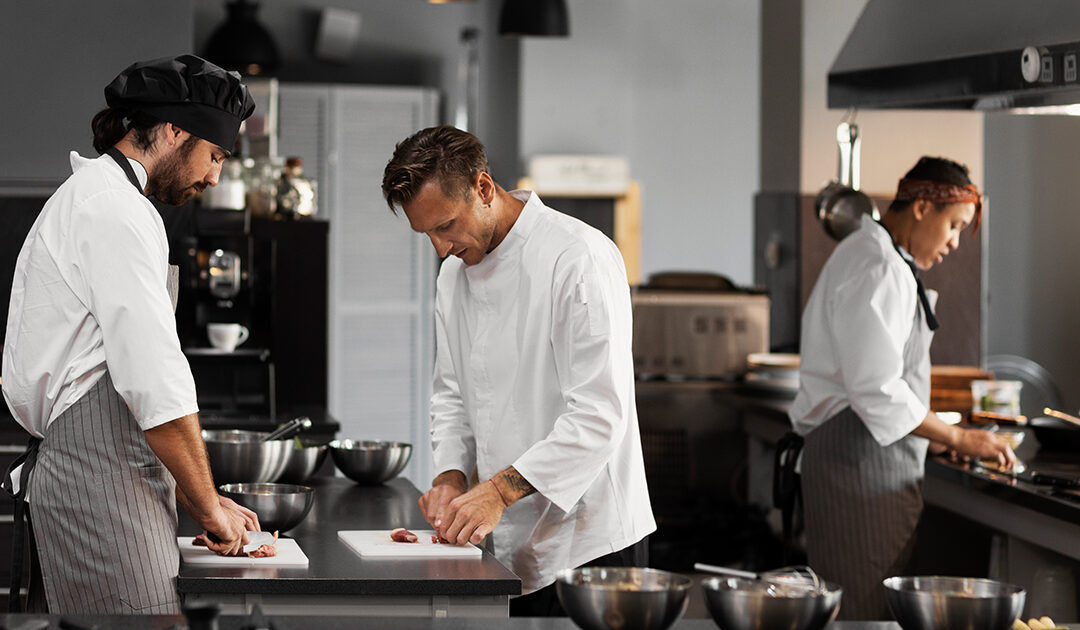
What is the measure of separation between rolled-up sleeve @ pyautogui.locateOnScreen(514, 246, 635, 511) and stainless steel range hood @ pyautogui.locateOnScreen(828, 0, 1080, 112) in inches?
46.2

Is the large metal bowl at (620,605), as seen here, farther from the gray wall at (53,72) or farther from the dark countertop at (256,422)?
the gray wall at (53,72)

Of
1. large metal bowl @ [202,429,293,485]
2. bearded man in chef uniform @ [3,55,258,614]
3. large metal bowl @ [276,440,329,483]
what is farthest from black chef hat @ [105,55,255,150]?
large metal bowl @ [276,440,329,483]

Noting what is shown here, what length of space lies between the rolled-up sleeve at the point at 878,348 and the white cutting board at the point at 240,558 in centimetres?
175

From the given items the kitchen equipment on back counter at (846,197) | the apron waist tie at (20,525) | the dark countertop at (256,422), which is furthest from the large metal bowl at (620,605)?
the kitchen equipment on back counter at (846,197)

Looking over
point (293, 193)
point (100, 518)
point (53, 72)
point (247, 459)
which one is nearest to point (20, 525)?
point (100, 518)

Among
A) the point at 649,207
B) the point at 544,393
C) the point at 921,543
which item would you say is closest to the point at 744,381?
the point at 921,543

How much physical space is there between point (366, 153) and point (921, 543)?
197 inches

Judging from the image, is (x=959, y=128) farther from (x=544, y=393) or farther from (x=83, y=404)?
(x=83, y=404)

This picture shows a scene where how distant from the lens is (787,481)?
3932 millimetres

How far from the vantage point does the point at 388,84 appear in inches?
351

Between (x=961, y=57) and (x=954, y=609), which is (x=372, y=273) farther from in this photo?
(x=954, y=609)

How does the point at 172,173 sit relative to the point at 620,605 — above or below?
above

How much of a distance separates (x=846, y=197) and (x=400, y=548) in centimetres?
264

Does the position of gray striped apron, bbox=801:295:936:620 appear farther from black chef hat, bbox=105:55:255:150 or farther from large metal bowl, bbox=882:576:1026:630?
black chef hat, bbox=105:55:255:150
